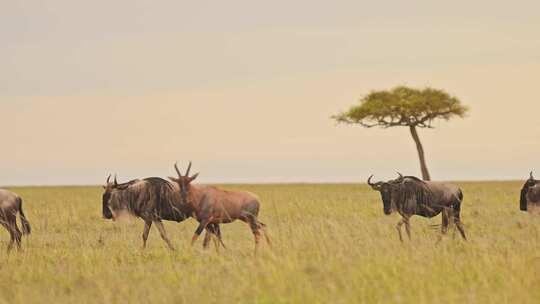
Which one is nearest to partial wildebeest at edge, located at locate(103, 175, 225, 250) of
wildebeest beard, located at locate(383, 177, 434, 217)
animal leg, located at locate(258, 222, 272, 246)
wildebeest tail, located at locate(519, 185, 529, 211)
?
animal leg, located at locate(258, 222, 272, 246)

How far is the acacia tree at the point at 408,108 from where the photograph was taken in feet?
194

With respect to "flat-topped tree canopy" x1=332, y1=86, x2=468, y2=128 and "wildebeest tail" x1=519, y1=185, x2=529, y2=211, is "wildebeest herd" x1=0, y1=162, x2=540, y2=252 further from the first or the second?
"flat-topped tree canopy" x1=332, y1=86, x2=468, y2=128

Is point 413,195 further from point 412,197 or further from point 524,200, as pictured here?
point 524,200

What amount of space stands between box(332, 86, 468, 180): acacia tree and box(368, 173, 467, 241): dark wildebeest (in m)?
41.5

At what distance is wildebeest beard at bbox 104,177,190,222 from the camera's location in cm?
1579

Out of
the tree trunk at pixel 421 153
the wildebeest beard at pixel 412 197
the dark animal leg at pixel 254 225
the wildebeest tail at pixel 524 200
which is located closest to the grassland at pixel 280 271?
the dark animal leg at pixel 254 225

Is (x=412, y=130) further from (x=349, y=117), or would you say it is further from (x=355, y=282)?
(x=355, y=282)

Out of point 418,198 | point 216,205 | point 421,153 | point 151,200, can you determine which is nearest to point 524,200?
point 418,198

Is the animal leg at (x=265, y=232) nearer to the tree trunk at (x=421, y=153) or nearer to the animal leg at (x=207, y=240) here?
the animal leg at (x=207, y=240)

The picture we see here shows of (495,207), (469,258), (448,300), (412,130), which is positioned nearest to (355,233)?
(469,258)

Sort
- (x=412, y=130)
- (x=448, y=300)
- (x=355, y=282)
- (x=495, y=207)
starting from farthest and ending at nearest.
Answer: (x=412, y=130)
(x=495, y=207)
(x=355, y=282)
(x=448, y=300)

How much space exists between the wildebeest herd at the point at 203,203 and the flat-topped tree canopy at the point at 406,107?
138 ft

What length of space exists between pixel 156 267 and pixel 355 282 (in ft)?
13.5

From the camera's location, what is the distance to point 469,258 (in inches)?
503
